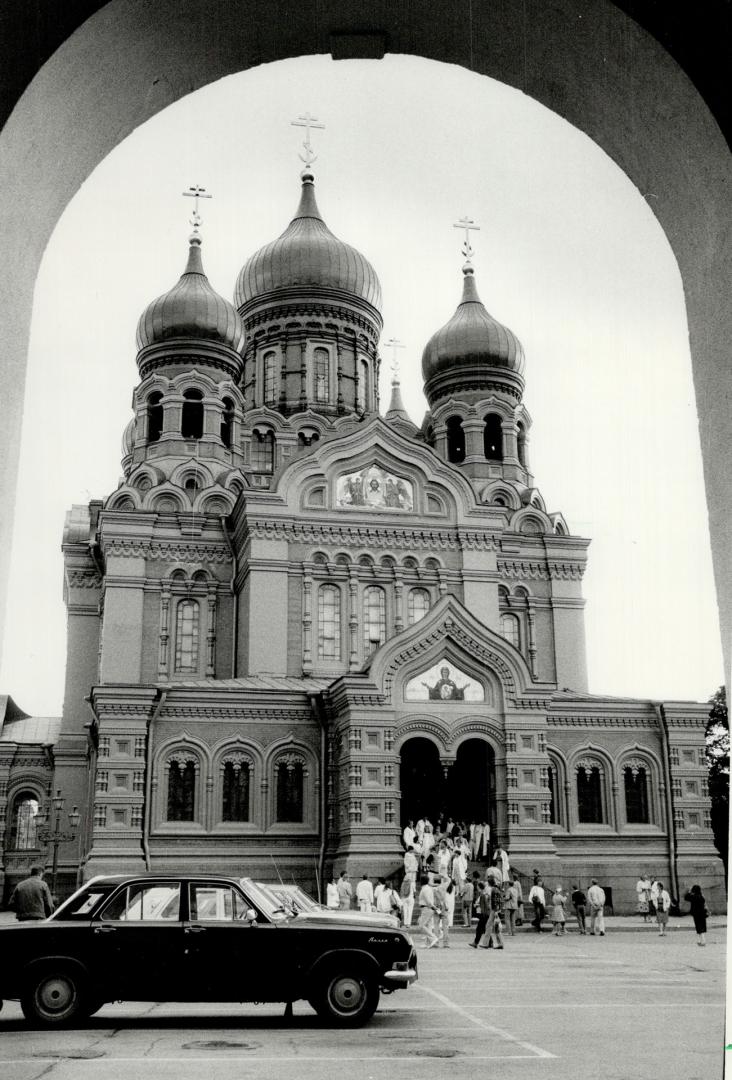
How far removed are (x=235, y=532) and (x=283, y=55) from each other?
2854cm

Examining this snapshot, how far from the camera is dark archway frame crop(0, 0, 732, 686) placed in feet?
12.6

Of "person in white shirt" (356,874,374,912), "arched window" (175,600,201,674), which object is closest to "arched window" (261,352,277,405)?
"arched window" (175,600,201,674)

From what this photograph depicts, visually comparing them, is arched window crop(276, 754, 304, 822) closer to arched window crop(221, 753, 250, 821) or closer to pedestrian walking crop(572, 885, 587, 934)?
arched window crop(221, 753, 250, 821)

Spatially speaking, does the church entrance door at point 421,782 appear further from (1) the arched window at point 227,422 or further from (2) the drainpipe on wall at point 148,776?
(1) the arched window at point 227,422

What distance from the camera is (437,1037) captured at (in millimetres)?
8797

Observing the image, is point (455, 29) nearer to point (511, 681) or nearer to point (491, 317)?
point (511, 681)

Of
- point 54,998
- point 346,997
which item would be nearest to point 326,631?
point 346,997

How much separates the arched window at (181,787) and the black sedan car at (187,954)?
17.4 metres

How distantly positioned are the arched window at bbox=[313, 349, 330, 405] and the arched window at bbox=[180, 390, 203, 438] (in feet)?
16.0

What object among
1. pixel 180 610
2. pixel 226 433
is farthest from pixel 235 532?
pixel 226 433

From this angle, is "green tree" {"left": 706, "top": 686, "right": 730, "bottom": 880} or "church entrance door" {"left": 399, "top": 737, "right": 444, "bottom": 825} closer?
"church entrance door" {"left": 399, "top": 737, "right": 444, "bottom": 825}

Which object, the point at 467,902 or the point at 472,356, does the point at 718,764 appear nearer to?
the point at 472,356

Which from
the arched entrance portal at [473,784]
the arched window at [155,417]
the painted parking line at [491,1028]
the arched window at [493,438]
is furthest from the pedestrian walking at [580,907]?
the arched window at [155,417]

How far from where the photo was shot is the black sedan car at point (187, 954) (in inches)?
365
